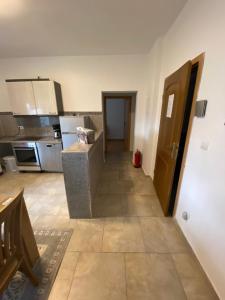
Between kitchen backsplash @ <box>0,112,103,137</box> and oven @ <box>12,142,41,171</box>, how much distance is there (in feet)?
1.96

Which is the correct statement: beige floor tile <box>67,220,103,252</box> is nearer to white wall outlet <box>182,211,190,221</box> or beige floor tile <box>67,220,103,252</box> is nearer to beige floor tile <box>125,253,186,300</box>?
beige floor tile <box>125,253,186,300</box>

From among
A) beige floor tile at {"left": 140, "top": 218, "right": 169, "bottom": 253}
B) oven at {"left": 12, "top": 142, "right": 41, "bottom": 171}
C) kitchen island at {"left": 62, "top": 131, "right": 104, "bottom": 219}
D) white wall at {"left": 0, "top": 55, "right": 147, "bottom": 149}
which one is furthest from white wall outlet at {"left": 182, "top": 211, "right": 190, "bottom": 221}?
oven at {"left": 12, "top": 142, "right": 41, "bottom": 171}

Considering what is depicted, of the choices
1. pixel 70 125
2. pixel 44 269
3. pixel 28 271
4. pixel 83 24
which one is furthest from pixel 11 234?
pixel 83 24

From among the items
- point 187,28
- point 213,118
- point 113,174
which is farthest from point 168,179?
point 187,28

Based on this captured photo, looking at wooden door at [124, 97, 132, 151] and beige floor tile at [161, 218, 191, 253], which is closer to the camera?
beige floor tile at [161, 218, 191, 253]

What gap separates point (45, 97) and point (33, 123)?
2.87ft

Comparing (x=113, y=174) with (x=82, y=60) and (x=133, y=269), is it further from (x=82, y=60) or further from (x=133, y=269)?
(x=82, y=60)

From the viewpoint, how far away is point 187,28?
162cm

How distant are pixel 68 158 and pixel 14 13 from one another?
6.44 ft

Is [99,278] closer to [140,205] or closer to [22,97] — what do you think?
[140,205]

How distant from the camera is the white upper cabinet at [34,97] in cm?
300

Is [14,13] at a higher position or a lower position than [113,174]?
higher

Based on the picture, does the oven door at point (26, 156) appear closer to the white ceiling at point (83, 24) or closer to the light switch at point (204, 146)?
the white ceiling at point (83, 24)

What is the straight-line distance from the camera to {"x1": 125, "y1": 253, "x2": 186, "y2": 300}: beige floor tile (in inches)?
46.5
